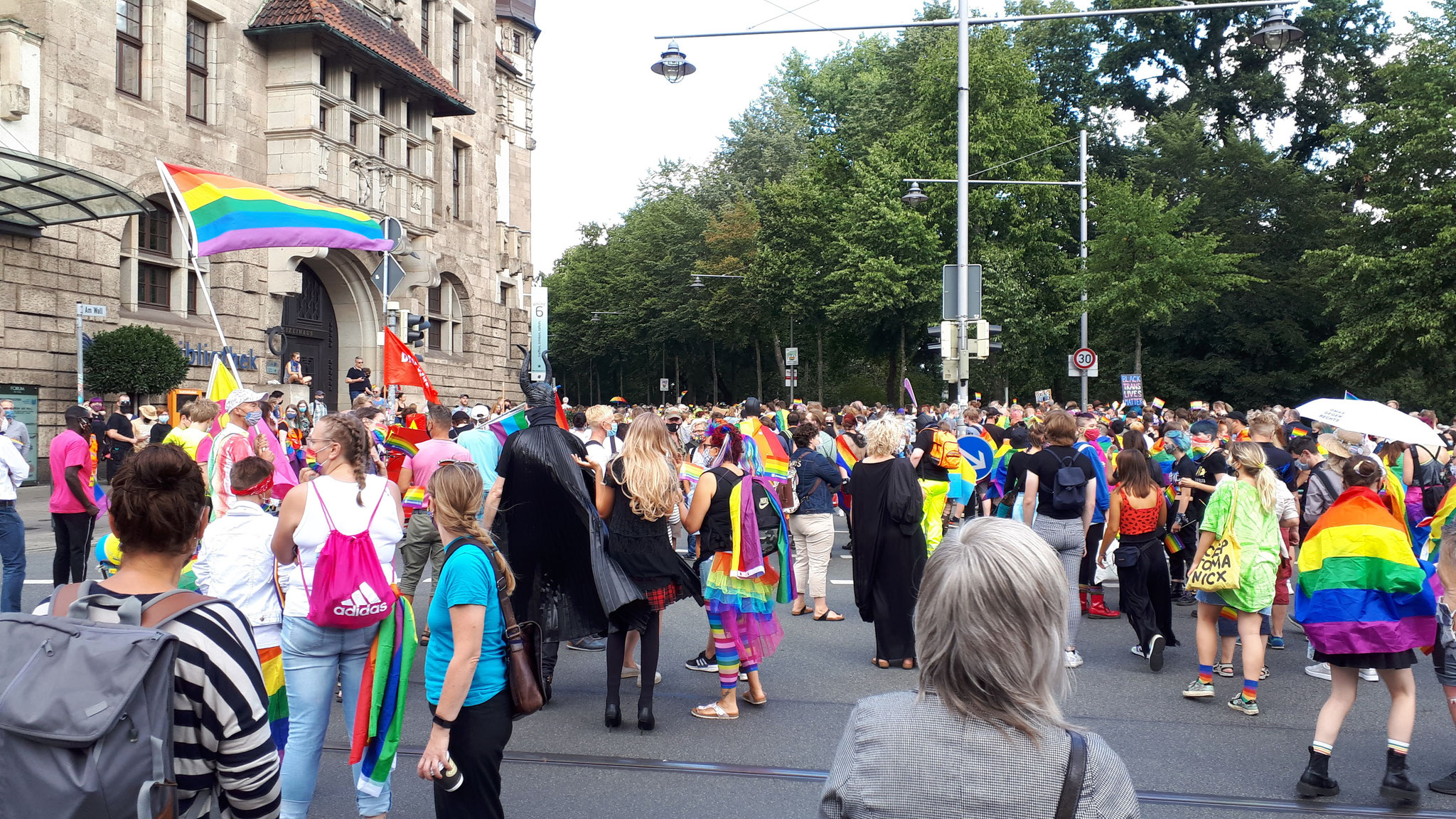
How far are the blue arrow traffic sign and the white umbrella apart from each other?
6.61 meters

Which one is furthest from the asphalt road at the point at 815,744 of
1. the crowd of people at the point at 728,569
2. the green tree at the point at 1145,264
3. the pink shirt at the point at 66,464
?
the green tree at the point at 1145,264

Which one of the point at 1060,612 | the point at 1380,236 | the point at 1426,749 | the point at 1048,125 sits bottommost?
the point at 1426,749

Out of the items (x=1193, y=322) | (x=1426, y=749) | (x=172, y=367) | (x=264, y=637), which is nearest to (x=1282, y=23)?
(x=1426, y=749)

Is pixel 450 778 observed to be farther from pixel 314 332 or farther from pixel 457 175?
pixel 457 175

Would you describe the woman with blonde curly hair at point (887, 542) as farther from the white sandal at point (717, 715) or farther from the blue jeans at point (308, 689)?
the blue jeans at point (308, 689)

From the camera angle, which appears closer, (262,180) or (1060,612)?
(1060,612)

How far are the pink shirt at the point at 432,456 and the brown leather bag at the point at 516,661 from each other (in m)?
4.00

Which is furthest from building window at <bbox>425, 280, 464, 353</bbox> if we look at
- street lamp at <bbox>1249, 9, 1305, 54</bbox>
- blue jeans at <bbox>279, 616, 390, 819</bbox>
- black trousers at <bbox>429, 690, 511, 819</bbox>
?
black trousers at <bbox>429, 690, 511, 819</bbox>

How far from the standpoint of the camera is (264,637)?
15.6 feet

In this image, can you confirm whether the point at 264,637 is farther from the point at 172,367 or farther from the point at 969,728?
the point at 172,367

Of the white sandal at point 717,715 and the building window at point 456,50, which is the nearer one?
the white sandal at point 717,715

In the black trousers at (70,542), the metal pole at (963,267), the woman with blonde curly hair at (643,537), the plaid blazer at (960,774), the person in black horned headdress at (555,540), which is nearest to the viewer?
the plaid blazer at (960,774)

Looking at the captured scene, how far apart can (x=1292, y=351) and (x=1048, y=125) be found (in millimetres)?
12013

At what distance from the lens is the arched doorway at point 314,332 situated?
28375 mm
